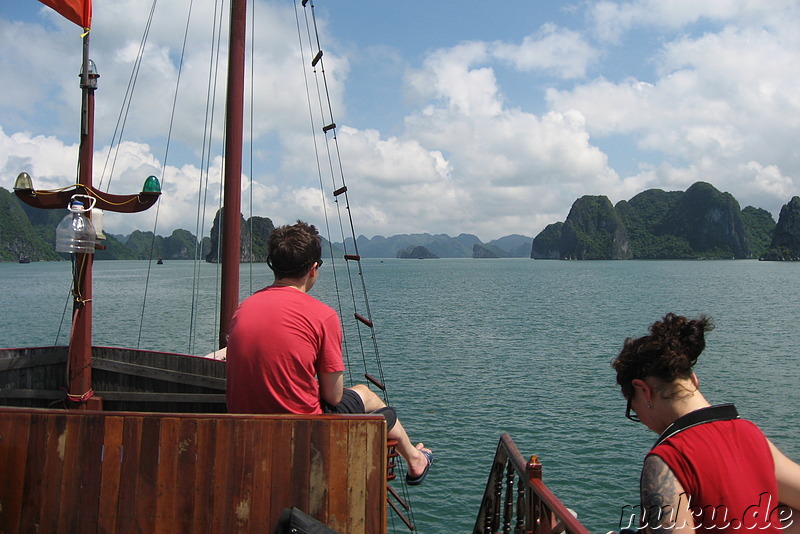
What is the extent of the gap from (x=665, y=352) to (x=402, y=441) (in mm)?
2508

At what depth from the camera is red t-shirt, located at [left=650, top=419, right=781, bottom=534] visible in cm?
258

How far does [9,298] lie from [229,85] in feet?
242

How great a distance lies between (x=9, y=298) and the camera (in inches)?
2793

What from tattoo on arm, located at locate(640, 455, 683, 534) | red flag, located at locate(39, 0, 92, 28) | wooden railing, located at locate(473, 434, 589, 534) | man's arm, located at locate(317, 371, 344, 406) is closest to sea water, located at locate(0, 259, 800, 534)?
wooden railing, located at locate(473, 434, 589, 534)

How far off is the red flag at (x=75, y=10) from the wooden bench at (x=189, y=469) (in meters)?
4.14

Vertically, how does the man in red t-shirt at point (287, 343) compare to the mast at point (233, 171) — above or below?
below

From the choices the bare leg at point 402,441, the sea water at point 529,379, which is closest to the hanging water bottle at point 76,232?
the bare leg at point 402,441

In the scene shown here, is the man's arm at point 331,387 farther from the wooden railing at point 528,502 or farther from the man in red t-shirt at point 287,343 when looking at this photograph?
the wooden railing at point 528,502

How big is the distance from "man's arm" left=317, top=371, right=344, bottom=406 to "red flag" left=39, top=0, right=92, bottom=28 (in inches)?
178

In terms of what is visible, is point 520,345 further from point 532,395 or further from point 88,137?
point 88,137

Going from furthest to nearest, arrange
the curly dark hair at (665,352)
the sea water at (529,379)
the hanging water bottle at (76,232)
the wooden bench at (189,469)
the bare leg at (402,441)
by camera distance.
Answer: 1. the sea water at (529,379)
2. the hanging water bottle at (76,232)
3. the bare leg at (402,441)
4. the wooden bench at (189,469)
5. the curly dark hair at (665,352)

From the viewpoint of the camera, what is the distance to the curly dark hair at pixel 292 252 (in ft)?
14.0

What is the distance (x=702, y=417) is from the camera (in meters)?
2.70

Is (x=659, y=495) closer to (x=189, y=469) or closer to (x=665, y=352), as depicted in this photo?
(x=665, y=352)
